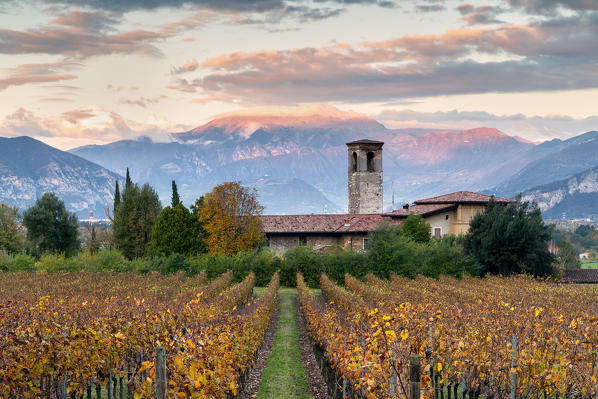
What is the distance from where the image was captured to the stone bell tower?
64188 millimetres

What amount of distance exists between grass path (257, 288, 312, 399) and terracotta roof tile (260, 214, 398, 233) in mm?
26983

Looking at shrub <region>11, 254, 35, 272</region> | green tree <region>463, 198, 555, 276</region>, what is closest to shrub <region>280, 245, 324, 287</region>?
green tree <region>463, 198, 555, 276</region>

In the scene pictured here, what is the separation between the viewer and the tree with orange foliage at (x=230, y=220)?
4403cm

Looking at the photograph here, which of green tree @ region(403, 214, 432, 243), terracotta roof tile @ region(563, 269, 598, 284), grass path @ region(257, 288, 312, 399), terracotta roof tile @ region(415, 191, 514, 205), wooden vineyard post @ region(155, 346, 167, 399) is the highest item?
terracotta roof tile @ region(415, 191, 514, 205)

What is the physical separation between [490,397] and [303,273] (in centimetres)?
2620

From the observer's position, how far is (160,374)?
5953mm

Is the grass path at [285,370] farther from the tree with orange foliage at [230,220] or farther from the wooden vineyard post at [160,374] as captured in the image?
the tree with orange foliage at [230,220]

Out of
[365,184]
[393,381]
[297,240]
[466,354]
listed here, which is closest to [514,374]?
[466,354]

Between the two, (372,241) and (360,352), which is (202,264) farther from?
(360,352)

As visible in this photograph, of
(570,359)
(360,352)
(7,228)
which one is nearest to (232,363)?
(360,352)

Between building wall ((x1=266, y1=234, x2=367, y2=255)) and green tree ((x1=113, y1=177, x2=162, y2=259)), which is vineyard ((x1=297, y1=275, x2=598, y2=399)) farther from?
green tree ((x1=113, y1=177, x2=162, y2=259))

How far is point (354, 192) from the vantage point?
212ft

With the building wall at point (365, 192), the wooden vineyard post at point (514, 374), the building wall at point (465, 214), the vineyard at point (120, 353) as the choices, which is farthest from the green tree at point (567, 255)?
the wooden vineyard post at point (514, 374)

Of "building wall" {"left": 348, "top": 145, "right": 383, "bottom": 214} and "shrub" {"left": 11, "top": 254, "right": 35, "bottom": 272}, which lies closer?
"shrub" {"left": 11, "top": 254, "right": 35, "bottom": 272}
